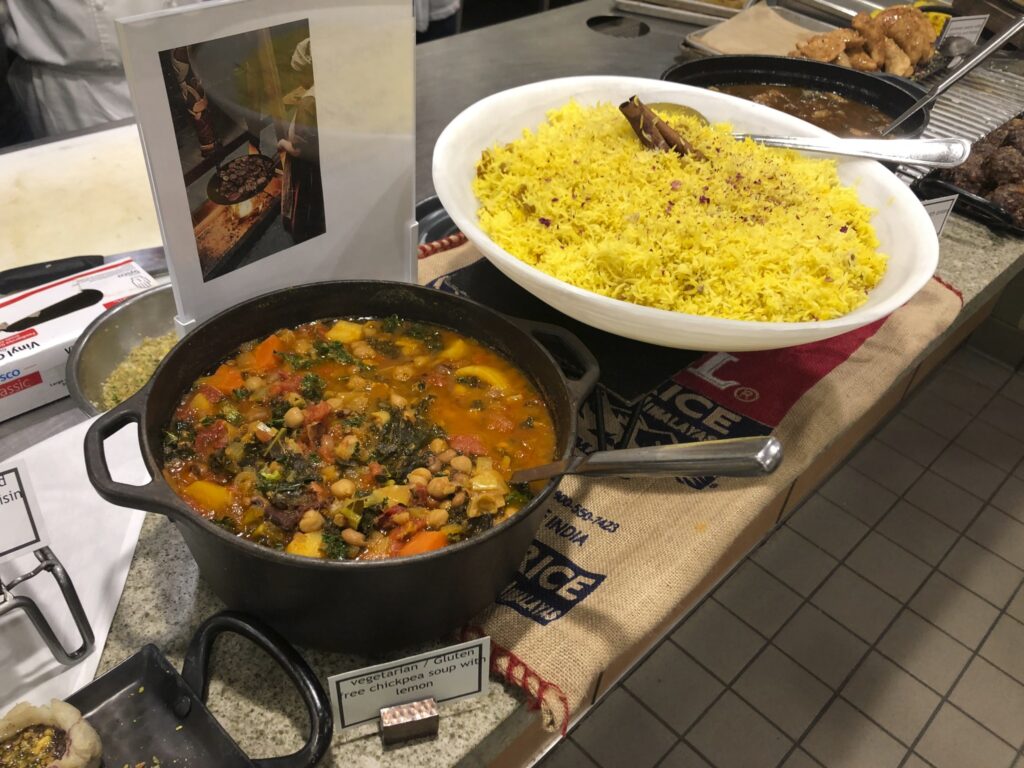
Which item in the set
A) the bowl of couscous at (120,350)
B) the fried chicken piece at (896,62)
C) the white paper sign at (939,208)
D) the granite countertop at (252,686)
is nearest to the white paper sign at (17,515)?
the granite countertop at (252,686)

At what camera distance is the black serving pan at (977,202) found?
1.94 metres

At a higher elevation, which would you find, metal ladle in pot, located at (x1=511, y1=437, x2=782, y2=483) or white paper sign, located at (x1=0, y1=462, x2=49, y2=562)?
metal ladle in pot, located at (x1=511, y1=437, x2=782, y2=483)

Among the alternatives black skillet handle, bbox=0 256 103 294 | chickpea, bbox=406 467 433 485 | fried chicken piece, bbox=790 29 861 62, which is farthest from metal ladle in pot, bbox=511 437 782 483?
fried chicken piece, bbox=790 29 861 62

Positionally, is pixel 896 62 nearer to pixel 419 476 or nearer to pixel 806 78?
pixel 806 78

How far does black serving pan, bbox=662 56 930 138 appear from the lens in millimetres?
2150

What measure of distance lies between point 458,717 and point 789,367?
0.92 metres

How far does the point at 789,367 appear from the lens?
147 cm

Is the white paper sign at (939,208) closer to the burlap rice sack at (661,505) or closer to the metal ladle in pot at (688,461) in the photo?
the burlap rice sack at (661,505)

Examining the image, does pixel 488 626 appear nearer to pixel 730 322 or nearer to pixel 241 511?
pixel 241 511

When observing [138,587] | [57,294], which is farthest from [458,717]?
[57,294]

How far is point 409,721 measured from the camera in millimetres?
886


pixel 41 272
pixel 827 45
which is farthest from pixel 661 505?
pixel 827 45

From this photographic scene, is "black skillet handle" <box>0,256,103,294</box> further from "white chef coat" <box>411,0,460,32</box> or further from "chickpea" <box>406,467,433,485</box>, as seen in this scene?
"white chef coat" <box>411,0,460,32</box>

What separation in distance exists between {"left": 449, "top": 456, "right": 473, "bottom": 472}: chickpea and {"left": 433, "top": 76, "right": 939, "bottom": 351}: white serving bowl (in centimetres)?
30
